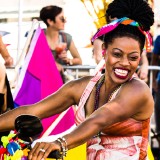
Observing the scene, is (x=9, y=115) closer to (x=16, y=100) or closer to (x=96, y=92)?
(x=96, y=92)

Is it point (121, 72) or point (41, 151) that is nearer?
point (41, 151)

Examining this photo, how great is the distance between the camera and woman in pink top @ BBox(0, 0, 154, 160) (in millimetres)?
3654

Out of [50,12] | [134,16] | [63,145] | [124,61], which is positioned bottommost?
[63,145]

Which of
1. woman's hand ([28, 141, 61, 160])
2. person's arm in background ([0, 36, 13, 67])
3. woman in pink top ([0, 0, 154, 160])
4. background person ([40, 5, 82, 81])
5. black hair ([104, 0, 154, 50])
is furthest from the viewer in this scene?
background person ([40, 5, 82, 81])

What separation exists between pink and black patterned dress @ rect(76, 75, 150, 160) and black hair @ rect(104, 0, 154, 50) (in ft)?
1.24

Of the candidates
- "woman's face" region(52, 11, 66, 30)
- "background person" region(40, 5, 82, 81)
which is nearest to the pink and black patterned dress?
"background person" region(40, 5, 82, 81)

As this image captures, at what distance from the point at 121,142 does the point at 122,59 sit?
49 centimetres

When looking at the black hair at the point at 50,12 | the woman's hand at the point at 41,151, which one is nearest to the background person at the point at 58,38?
the black hair at the point at 50,12

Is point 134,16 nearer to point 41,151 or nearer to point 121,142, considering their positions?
point 121,142

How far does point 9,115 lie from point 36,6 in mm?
6656

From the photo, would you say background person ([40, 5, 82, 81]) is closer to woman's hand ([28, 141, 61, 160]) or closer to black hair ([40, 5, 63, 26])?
black hair ([40, 5, 63, 26])

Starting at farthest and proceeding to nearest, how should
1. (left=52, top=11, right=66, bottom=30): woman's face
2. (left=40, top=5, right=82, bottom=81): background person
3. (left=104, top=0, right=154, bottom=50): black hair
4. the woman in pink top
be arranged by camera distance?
(left=52, top=11, right=66, bottom=30): woman's face < (left=40, top=5, right=82, bottom=81): background person < (left=104, top=0, right=154, bottom=50): black hair < the woman in pink top

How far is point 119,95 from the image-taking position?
3.60m

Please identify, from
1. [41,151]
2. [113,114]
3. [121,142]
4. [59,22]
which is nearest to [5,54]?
[59,22]
